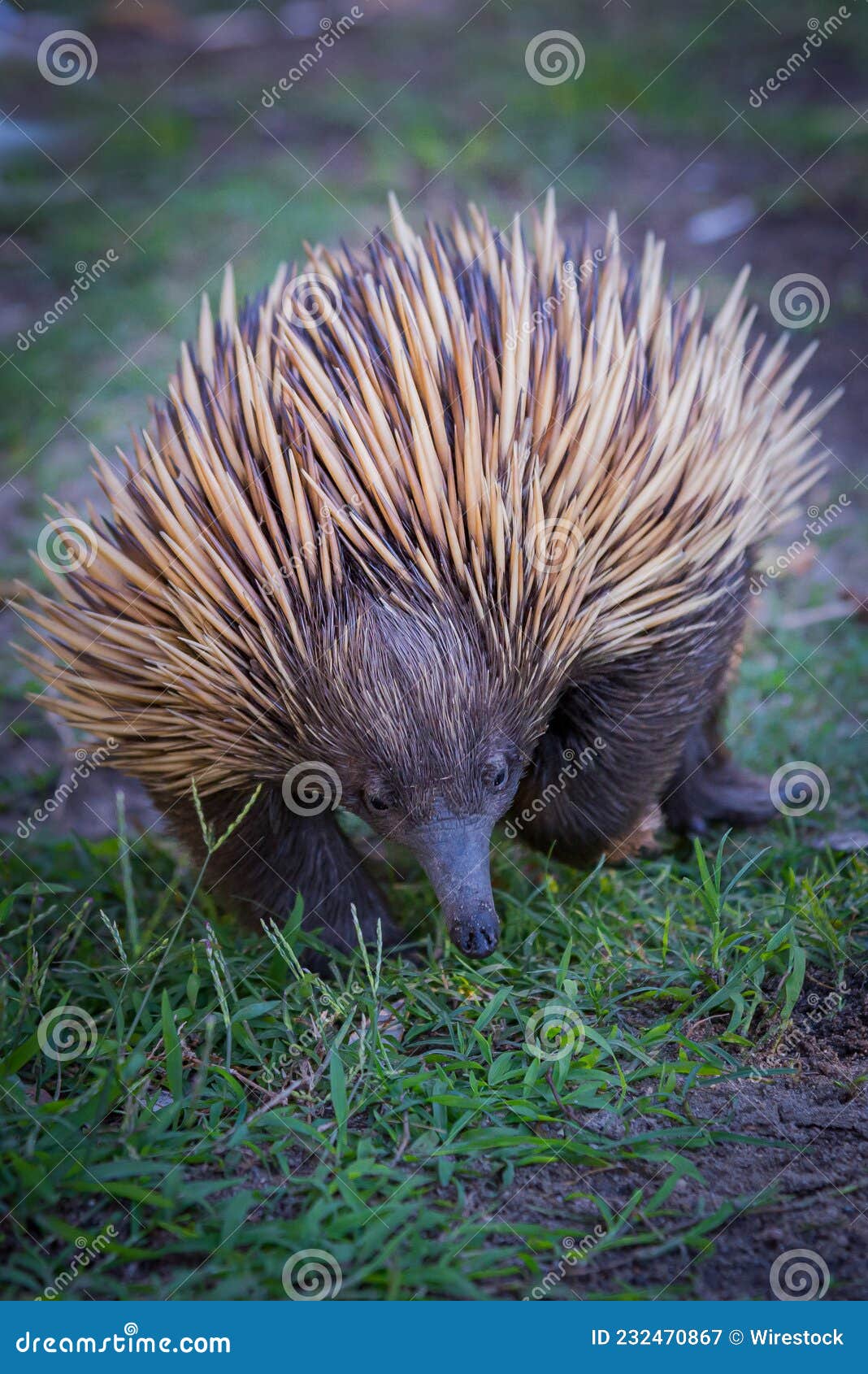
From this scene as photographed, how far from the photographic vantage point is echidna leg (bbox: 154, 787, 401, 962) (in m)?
2.73

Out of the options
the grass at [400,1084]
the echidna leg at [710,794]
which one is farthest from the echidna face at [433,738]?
the echidna leg at [710,794]

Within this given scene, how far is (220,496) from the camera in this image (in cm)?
235

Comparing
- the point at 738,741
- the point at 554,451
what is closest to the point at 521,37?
the point at 738,741

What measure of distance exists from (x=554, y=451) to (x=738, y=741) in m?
1.67

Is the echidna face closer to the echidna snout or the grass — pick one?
the echidna snout

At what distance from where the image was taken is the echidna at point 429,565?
87.3 inches

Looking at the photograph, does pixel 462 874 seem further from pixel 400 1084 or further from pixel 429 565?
pixel 429 565

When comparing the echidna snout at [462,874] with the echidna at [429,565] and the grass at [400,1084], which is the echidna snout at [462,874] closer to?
the echidna at [429,565]

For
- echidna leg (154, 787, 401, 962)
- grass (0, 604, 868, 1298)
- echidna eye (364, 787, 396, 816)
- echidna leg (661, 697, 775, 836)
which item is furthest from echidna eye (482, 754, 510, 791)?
echidna leg (661, 697, 775, 836)

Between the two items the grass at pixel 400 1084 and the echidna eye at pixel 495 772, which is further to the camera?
the echidna eye at pixel 495 772

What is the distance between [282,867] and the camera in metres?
2.78

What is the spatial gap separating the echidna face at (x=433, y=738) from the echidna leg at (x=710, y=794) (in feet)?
3.60

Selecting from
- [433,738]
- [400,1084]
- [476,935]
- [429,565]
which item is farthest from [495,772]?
[400,1084]

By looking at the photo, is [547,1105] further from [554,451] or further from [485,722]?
[554,451]
